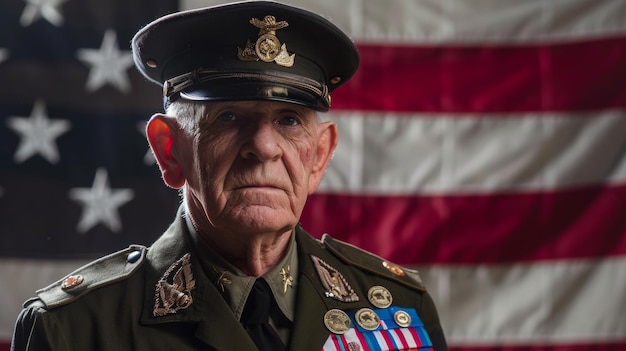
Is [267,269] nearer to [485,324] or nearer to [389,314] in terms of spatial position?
[389,314]

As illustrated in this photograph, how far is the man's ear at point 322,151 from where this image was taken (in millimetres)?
1240

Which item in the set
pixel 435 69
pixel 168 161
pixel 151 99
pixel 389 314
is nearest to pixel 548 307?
pixel 435 69

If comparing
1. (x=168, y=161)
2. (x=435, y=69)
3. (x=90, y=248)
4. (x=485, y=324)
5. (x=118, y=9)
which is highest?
(x=118, y=9)

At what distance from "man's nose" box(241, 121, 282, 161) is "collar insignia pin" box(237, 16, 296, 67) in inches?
3.7

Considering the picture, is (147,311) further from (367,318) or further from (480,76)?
(480,76)

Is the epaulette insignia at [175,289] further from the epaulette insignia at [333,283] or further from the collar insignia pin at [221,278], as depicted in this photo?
the epaulette insignia at [333,283]

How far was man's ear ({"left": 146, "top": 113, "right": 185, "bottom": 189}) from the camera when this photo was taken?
1.18 metres

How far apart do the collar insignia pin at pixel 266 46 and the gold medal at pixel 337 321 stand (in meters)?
0.38

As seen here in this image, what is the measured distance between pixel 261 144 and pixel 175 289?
0.85 feet

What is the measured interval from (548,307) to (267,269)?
122 centimetres

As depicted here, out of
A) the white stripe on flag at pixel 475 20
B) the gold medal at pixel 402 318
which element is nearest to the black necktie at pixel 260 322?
the gold medal at pixel 402 318

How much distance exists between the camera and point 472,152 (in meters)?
2.22

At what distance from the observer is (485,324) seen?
7.09 ft

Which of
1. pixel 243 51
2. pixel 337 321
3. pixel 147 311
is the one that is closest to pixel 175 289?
pixel 147 311
